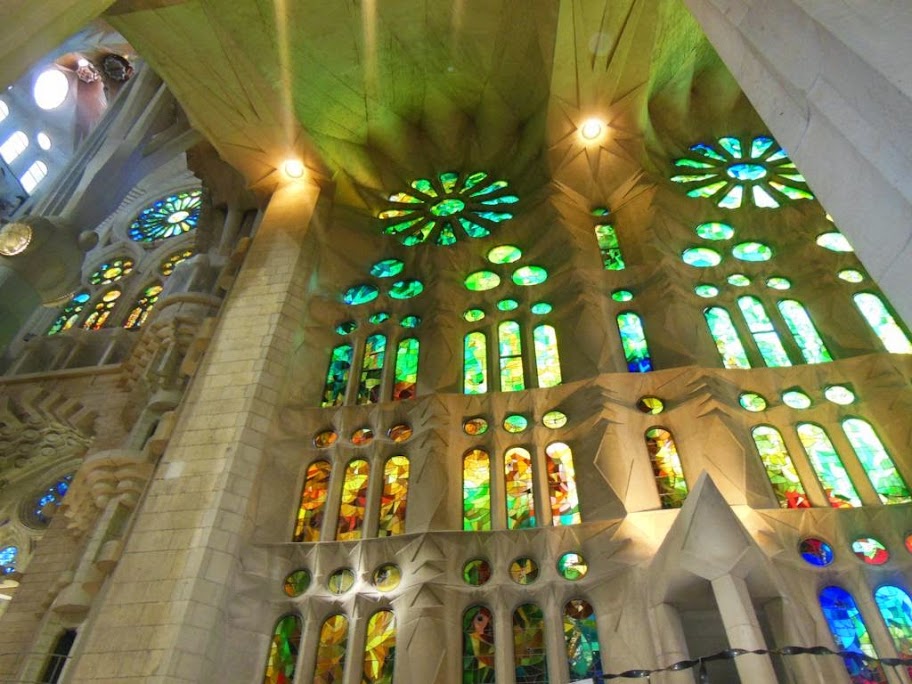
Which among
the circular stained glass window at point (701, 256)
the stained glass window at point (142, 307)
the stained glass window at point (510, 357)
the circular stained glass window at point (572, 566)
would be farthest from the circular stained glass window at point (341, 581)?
the stained glass window at point (142, 307)

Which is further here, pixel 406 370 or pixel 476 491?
pixel 406 370

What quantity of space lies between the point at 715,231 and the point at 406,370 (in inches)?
264

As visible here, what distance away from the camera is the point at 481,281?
44.2 ft

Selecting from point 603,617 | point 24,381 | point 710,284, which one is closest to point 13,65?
point 603,617

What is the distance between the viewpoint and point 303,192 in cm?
1455

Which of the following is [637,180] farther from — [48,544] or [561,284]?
[48,544]

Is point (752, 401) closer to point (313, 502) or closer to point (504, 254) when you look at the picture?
point (504, 254)

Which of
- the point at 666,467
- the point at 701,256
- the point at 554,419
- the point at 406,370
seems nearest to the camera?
the point at 666,467

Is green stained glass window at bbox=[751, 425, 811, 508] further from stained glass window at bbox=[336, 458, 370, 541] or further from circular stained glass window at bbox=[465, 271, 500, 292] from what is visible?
stained glass window at bbox=[336, 458, 370, 541]

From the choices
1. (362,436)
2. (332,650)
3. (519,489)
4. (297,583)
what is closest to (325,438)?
(362,436)

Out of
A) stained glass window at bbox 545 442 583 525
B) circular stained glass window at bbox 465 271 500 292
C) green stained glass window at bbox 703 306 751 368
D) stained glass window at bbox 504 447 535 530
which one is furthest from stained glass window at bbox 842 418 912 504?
circular stained glass window at bbox 465 271 500 292

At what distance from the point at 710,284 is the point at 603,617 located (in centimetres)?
655

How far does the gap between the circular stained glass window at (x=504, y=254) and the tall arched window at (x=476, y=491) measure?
4.72 metres

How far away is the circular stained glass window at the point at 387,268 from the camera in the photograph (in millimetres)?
14250
